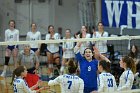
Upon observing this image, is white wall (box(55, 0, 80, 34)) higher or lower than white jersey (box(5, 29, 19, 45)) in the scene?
higher

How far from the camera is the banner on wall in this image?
1434 cm

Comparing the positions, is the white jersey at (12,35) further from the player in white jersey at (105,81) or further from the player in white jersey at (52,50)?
the player in white jersey at (105,81)

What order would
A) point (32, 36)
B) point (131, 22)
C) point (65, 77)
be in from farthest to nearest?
point (131, 22) < point (32, 36) < point (65, 77)

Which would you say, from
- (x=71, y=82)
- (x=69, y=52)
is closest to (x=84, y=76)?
(x=71, y=82)

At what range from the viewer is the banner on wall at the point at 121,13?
1434 cm

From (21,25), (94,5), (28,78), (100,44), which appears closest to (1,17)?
(21,25)

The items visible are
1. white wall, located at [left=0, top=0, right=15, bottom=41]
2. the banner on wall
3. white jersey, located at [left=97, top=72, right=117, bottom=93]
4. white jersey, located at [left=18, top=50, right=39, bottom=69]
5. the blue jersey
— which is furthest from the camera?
white wall, located at [left=0, top=0, right=15, bottom=41]

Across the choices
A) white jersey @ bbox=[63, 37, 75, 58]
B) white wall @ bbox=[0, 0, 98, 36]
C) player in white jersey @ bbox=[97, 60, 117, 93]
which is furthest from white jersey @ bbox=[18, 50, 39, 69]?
white wall @ bbox=[0, 0, 98, 36]

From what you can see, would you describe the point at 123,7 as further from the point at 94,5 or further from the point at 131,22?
the point at 94,5

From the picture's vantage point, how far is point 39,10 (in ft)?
56.9

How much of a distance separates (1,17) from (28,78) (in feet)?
27.5

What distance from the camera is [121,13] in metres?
14.9

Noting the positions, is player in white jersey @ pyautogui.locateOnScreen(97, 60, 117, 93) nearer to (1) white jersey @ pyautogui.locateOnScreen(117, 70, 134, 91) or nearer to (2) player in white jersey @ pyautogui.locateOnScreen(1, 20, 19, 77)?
(1) white jersey @ pyautogui.locateOnScreen(117, 70, 134, 91)

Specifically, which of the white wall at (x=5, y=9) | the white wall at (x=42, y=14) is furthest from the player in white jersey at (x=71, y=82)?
the white wall at (x=5, y=9)
